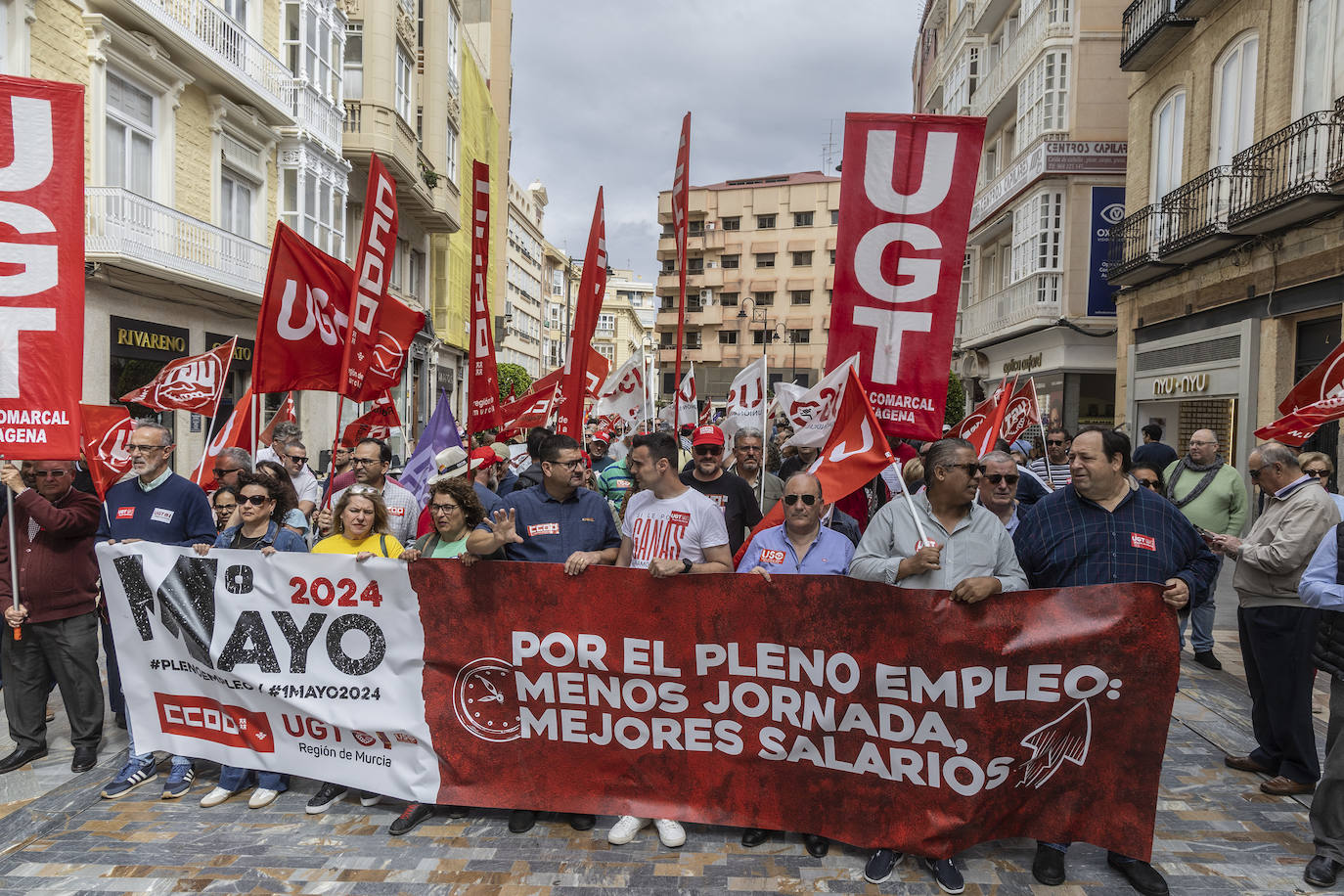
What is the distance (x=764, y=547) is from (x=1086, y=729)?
1.69m

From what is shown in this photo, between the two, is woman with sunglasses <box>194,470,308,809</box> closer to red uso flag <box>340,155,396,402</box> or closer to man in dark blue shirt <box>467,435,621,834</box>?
man in dark blue shirt <box>467,435,621,834</box>

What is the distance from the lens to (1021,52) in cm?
2498

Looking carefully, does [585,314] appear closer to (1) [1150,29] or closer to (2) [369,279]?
(2) [369,279]

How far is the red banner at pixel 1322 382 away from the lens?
234 inches

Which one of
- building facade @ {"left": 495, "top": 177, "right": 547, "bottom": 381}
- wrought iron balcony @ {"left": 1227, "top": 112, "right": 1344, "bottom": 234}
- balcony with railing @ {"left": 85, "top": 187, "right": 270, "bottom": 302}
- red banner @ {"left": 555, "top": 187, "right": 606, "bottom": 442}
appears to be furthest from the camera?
building facade @ {"left": 495, "top": 177, "right": 547, "bottom": 381}

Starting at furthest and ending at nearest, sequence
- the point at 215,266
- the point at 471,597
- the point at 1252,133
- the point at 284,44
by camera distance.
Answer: the point at 284,44
the point at 215,266
the point at 1252,133
the point at 471,597

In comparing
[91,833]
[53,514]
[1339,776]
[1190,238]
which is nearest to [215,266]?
[53,514]

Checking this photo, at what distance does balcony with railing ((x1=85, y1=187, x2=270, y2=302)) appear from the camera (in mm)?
14633

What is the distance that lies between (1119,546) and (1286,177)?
11.7 metres

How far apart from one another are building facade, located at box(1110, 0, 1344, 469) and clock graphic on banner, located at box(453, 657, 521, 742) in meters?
12.2

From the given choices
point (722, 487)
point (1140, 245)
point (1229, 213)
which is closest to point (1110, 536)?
point (722, 487)

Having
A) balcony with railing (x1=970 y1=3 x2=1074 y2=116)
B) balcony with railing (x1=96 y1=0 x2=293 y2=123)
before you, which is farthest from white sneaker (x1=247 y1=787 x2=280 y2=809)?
balcony with railing (x1=970 y1=3 x2=1074 y2=116)

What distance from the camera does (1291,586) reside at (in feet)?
17.0

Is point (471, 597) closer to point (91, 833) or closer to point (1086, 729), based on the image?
point (91, 833)
